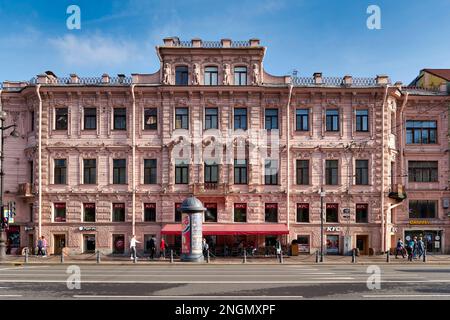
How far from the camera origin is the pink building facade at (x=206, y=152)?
3434cm

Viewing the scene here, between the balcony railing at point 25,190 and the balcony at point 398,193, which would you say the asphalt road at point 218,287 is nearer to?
the balcony at point 398,193

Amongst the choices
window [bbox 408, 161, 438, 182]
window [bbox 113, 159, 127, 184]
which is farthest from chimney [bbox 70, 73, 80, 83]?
window [bbox 408, 161, 438, 182]

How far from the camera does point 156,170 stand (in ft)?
114

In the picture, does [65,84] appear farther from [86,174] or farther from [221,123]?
[221,123]

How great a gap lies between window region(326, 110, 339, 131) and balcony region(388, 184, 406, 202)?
6.28 meters

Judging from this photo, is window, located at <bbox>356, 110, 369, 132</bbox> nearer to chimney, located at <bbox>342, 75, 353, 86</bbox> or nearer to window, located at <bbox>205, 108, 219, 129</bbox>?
chimney, located at <bbox>342, 75, 353, 86</bbox>

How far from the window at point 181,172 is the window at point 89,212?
21.5ft

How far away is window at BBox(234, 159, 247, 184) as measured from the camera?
34.5 m

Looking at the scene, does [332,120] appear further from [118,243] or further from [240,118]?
[118,243]

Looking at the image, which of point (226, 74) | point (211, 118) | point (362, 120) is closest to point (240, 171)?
point (211, 118)

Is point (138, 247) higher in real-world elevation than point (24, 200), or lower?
lower

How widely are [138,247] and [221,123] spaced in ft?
35.9

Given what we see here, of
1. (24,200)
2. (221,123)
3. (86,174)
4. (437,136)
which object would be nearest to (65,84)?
(86,174)
